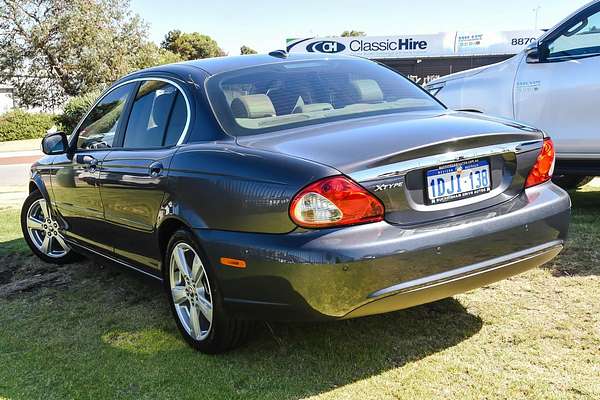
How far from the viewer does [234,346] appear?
3.18 meters

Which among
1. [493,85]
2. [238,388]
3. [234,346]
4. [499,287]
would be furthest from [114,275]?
[493,85]

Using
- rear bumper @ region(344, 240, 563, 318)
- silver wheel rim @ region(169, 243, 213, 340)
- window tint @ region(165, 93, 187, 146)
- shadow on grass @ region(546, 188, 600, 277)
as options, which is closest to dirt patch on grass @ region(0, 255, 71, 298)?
silver wheel rim @ region(169, 243, 213, 340)

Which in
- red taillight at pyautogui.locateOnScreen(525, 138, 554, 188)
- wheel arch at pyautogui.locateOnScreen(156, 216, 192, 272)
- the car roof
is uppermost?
the car roof

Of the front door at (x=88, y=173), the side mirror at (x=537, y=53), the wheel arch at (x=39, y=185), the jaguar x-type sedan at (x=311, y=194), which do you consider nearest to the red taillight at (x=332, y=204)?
the jaguar x-type sedan at (x=311, y=194)

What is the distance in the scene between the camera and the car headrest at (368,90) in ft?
11.6

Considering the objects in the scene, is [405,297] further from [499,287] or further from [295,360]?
[499,287]

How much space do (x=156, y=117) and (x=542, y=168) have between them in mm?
2271

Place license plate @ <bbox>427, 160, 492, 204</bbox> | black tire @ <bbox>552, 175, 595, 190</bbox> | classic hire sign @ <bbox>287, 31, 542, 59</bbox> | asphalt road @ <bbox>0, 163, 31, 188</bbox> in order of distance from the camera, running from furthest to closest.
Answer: classic hire sign @ <bbox>287, 31, 542, 59</bbox> < asphalt road @ <bbox>0, 163, 31, 188</bbox> < black tire @ <bbox>552, 175, 595, 190</bbox> < license plate @ <bbox>427, 160, 492, 204</bbox>

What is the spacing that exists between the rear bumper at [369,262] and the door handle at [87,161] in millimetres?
1574

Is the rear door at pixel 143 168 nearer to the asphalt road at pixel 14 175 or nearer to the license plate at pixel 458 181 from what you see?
the license plate at pixel 458 181

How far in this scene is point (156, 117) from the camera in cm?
373

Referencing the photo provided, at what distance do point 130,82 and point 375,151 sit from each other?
2.28m

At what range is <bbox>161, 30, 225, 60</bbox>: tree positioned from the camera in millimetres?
76188

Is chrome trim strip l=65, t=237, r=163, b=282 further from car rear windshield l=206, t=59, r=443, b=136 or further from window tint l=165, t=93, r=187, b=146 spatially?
car rear windshield l=206, t=59, r=443, b=136
